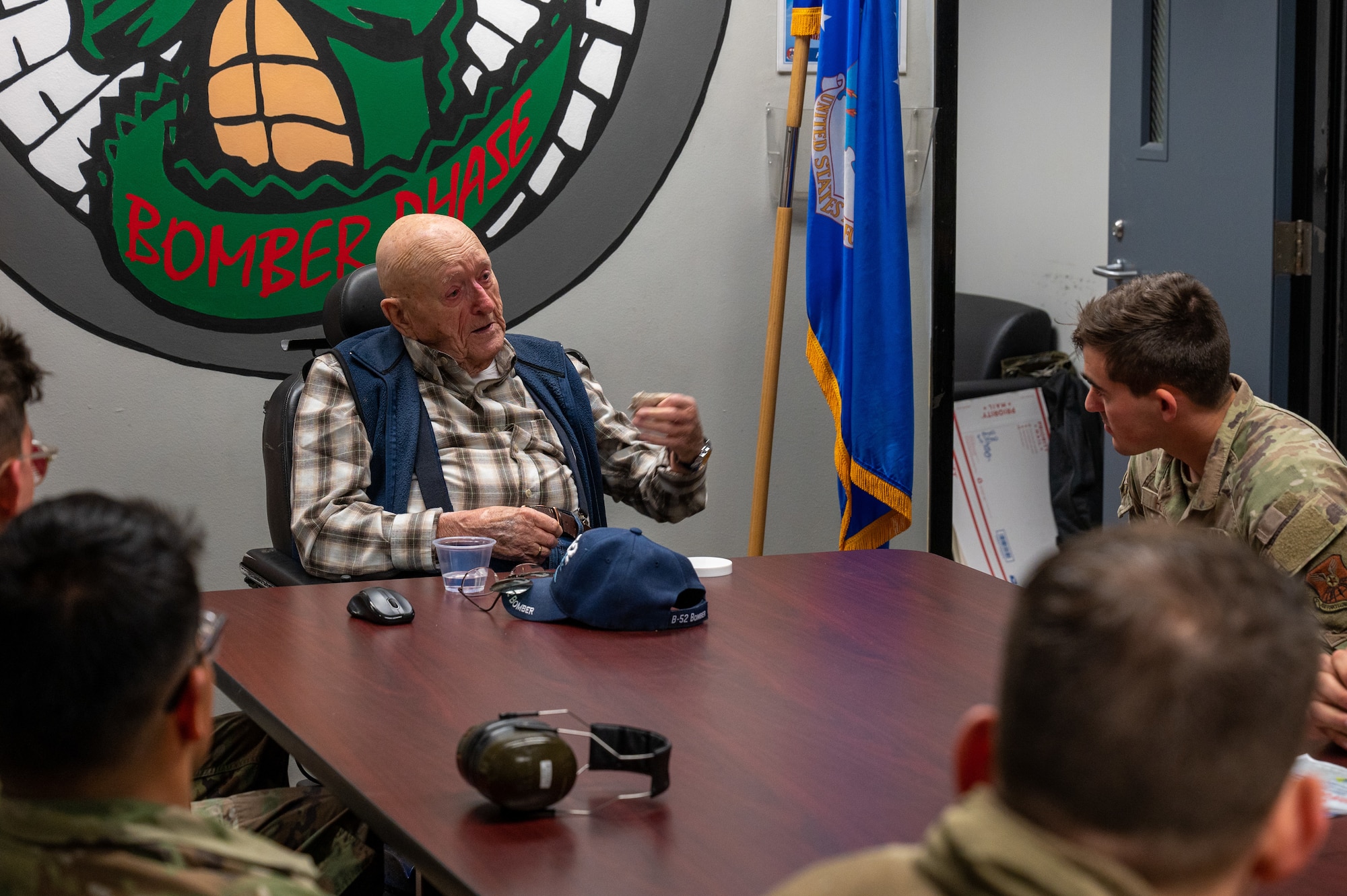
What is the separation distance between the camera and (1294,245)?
3684mm

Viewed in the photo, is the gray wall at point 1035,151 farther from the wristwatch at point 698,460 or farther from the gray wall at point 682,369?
the wristwatch at point 698,460

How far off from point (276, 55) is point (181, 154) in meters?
0.31

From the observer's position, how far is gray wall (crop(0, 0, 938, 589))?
3035 mm

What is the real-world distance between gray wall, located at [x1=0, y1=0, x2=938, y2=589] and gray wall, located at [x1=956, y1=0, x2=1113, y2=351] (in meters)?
1.44

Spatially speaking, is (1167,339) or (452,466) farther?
(452,466)

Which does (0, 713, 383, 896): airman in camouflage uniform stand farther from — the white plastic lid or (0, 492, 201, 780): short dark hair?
the white plastic lid

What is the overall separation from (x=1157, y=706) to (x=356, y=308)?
2.32 metres

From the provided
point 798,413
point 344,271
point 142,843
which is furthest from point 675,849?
point 798,413

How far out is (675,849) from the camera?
1.13 metres

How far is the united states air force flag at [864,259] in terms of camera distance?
10.7 feet

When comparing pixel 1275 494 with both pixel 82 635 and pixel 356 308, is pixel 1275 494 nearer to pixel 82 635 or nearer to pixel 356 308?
pixel 82 635

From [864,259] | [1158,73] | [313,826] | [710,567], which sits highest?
[1158,73]

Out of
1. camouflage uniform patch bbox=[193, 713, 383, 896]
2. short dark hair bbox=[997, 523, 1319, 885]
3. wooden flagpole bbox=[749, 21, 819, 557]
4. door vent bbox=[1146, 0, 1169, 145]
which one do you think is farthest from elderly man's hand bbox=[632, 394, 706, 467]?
door vent bbox=[1146, 0, 1169, 145]

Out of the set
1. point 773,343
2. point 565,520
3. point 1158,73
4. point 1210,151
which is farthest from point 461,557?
point 1158,73
